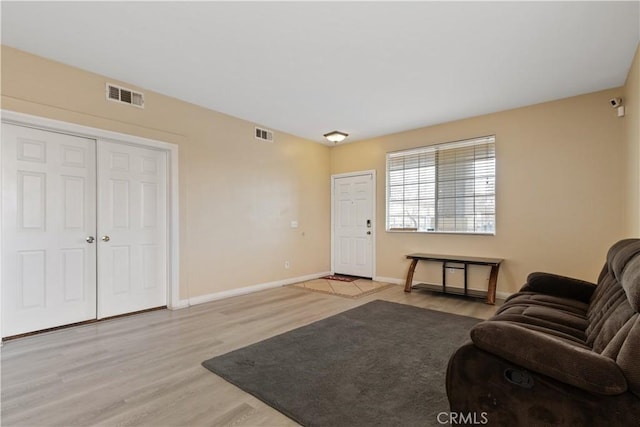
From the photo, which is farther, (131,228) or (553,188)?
(553,188)

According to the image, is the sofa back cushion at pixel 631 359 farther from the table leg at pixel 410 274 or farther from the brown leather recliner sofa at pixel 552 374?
the table leg at pixel 410 274

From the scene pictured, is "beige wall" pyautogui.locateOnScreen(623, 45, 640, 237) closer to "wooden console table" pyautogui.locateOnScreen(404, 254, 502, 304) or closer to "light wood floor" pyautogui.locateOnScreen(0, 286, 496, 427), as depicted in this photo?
"wooden console table" pyautogui.locateOnScreen(404, 254, 502, 304)

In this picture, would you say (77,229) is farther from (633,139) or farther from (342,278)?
(633,139)

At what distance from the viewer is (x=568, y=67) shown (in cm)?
339

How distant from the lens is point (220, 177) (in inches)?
188

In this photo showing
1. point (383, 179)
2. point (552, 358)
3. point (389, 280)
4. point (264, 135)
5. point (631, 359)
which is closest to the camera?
point (631, 359)

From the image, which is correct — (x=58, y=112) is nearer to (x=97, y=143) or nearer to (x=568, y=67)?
(x=97, y=143)

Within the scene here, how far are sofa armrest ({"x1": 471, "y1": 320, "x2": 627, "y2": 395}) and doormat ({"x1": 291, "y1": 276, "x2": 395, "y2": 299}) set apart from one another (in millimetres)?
3420

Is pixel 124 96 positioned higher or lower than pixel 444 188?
higher

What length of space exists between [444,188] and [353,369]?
12.2 ft

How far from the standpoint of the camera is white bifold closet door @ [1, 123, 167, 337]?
3150 mm

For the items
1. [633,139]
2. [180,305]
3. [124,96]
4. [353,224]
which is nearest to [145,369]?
[180,305]

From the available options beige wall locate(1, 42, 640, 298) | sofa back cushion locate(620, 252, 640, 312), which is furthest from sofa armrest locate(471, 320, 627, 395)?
beige wall locate(1, 42, 640, 298)

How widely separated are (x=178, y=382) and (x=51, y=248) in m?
2.27
